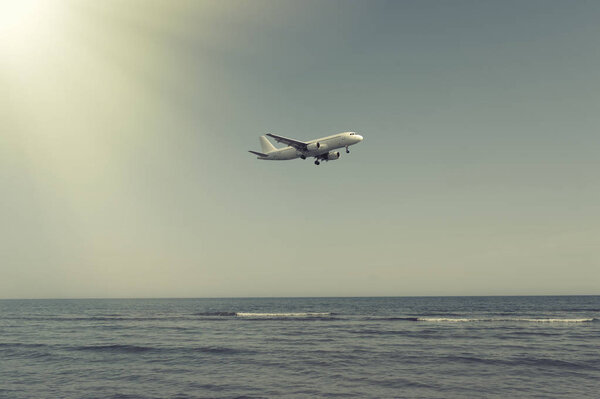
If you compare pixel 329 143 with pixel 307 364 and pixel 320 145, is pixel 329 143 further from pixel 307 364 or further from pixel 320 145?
pixel 307 364

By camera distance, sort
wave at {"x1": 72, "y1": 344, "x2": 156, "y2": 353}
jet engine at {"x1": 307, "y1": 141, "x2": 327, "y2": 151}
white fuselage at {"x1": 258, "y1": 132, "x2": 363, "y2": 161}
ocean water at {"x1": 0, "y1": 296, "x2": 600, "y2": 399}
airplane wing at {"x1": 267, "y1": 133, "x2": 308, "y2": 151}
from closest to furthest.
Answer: ocean water at {"x1": 0, "y1": 296, "x2": 600, "y2": 399}, wave at {"x1": 72, "y1": 344, "x2": 156, "y2": 353}, airplane wing at {"x1": 267, "y1": 133, "x2": 308, "y2": 151}, white fuselage at {"x1": 258, "y1": 132, "x2": 363, "y2": 161}, jet engine at {"x1": 307, "y1": 141, "x2": 327, "y2": 151}

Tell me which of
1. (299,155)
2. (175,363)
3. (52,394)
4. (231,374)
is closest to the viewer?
(52,394)

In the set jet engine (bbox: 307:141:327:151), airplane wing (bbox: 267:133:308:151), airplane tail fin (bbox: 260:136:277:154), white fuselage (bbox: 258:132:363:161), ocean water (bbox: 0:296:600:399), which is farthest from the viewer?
airplane tail fin (bbox: 260:136:277:154)

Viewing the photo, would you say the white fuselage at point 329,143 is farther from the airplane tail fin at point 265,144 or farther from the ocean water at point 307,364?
the ocean water at point 307,364

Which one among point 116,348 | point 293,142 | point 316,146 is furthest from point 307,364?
point 293,142

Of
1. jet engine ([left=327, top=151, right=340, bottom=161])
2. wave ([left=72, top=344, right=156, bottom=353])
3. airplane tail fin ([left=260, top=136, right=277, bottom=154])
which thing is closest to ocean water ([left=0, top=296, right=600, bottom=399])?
wave ([left=72, top=344, right=156, bottom=353])

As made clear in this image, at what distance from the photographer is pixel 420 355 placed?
32.6m

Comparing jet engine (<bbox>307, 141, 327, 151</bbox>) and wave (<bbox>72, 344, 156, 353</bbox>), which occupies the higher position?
jet engine (<bbox>307, 141, 327, 151</bbox>)

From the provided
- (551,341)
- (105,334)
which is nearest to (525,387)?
(551,341)

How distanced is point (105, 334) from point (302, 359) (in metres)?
32.4

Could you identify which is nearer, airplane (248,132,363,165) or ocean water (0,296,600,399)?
ocean water (0,296,600,399)

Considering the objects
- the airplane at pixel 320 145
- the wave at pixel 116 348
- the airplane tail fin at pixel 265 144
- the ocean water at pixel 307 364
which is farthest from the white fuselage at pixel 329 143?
the wave at pixel 116 348

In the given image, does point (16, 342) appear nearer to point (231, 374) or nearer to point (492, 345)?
point (231, 374)

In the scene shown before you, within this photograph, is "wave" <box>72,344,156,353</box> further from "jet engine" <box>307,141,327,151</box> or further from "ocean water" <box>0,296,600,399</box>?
"jet engine" <box>307,141,327,151</box>
